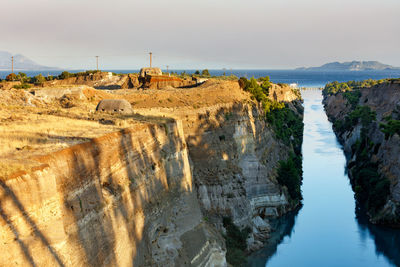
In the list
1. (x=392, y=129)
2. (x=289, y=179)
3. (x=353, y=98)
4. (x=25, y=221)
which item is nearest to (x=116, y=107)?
(x=25, y=221)

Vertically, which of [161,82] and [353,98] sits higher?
[161,82]

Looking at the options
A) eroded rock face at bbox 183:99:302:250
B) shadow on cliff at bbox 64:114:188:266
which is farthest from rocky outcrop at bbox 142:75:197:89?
shadow on cliff at bbox 64:114:188:266

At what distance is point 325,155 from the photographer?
211 ft

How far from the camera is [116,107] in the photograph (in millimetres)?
28000

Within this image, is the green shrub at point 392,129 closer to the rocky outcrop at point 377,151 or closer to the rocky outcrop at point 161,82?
the rocky outcrop at point 377,151

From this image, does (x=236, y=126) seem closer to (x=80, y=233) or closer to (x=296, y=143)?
(x=80, y=233)

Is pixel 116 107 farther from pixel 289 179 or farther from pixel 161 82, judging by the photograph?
pixel 161 82

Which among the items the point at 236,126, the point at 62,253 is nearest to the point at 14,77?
the point at 236,126

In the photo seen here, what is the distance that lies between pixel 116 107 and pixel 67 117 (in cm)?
460

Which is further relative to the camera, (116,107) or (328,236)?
(328,236)

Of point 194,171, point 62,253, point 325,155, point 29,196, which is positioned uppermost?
point 29,196

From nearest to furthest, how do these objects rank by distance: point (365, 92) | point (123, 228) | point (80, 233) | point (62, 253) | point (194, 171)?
1. point (62, 253)
2. point (80, 233)
3. point (123, 228)
4. point (194, 171)
5. point (365, 92)

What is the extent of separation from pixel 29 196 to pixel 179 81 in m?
38.2

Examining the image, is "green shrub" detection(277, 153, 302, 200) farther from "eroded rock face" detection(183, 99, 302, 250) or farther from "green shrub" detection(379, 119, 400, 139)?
"green shrub" detection(379, 119, 400, 139)
